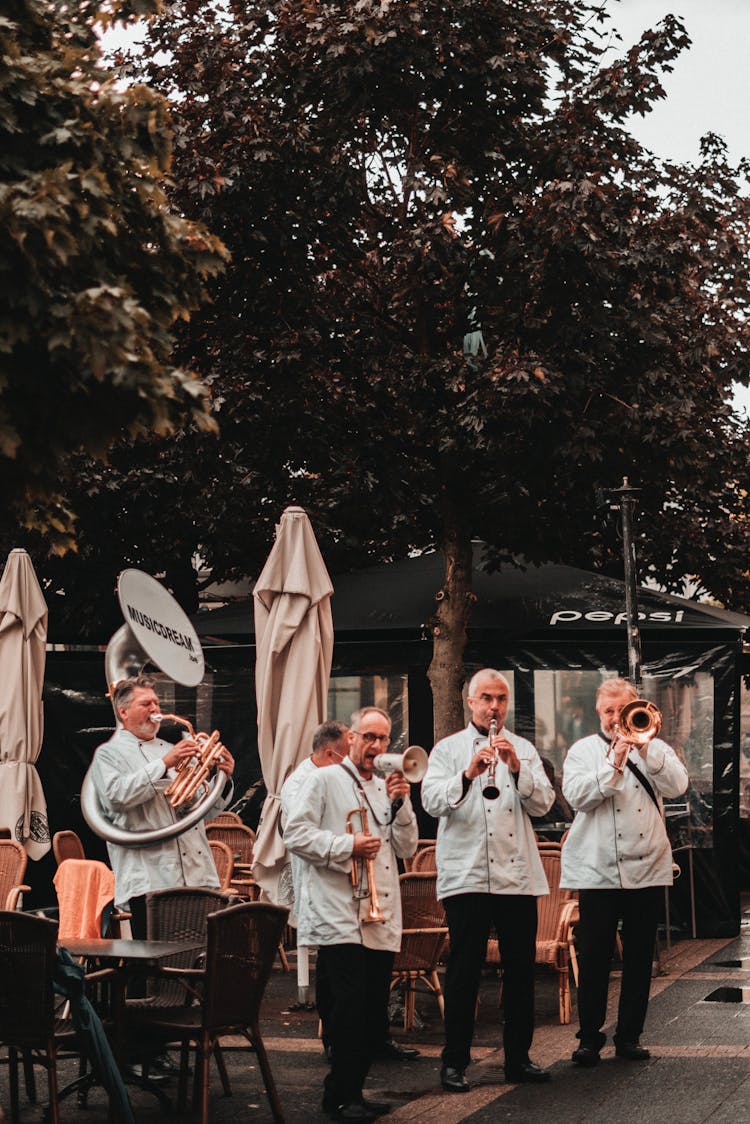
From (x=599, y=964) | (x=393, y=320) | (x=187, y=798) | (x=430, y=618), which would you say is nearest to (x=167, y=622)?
(x=187, y=798)

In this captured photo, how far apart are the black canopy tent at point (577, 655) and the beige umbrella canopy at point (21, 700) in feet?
7.38

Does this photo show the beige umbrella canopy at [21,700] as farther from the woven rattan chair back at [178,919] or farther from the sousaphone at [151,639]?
the woven rattan chair back at [178,919]

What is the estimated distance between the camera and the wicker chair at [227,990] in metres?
7.06

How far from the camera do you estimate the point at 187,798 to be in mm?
8531

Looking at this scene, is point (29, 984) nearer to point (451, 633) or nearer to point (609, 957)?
point (609, 957)

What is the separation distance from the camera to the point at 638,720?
27.7ft

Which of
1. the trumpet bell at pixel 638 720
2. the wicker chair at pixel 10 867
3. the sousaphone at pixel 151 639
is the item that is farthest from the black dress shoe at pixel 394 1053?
the wicker chair at pixel 10 867

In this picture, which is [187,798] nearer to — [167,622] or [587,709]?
[167,622]

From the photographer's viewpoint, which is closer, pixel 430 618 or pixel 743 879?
pixel 430 618

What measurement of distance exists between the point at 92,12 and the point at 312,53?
7526mm

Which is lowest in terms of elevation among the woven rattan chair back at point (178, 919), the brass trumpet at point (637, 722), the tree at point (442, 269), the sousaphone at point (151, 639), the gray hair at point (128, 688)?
the woven rattan chair back at point (178, 919)

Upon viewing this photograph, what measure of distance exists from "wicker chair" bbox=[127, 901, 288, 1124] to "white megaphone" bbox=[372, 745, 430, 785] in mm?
840

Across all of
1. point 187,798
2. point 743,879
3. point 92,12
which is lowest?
point 743,879

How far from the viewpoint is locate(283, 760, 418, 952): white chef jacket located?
745cm
